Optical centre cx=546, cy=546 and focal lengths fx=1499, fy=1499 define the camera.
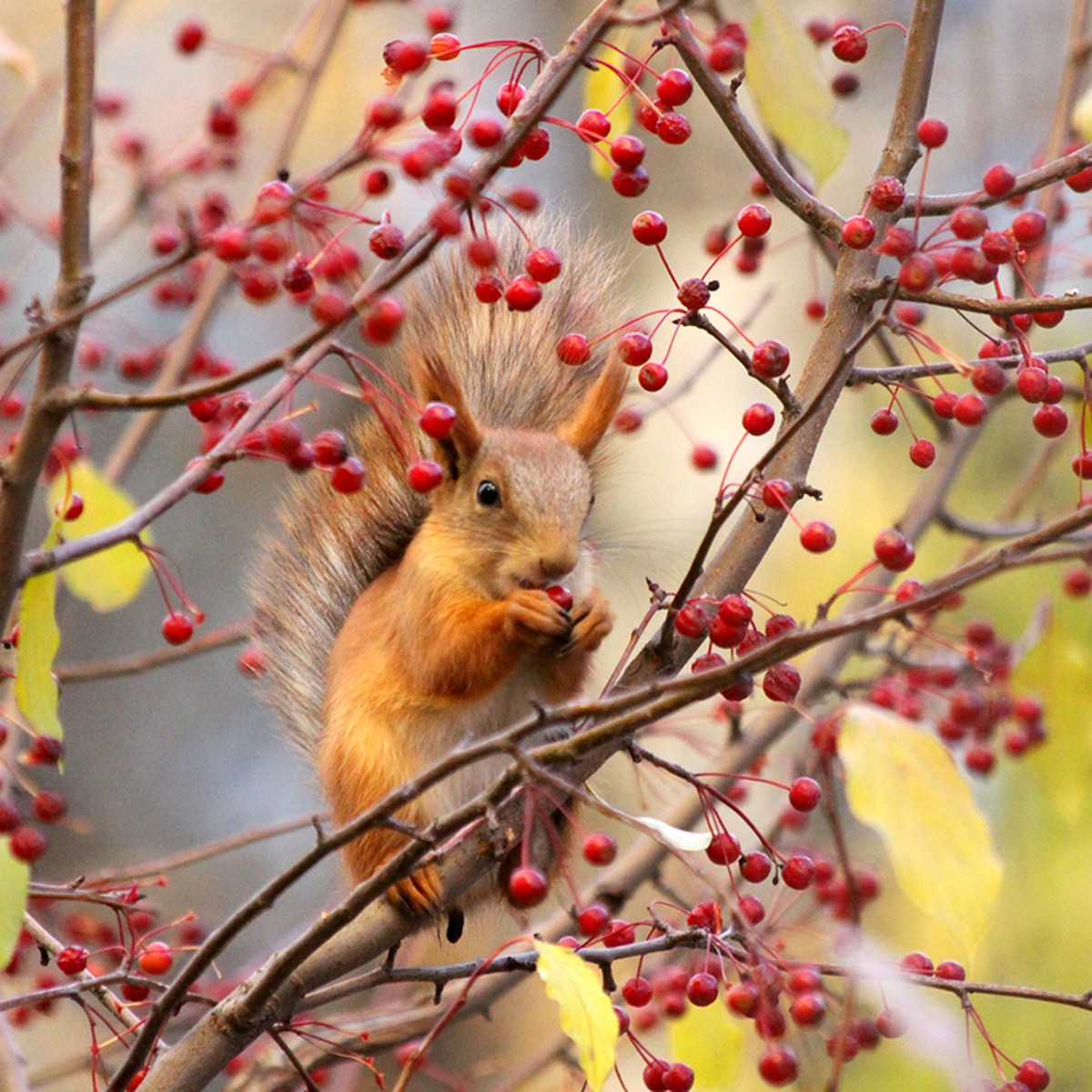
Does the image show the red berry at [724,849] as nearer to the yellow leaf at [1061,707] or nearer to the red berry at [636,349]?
the red berry at [636,349]

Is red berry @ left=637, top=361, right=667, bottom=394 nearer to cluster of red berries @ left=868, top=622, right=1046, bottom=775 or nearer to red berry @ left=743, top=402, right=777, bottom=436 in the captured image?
red berry @ left=743, top=402, right=777, bottom=436

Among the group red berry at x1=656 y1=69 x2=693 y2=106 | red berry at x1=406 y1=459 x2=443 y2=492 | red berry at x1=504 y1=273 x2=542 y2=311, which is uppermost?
red berry at x1=656 y1=69 x2=693 y2=106

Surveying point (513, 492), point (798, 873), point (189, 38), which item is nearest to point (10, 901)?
point (798, 873)

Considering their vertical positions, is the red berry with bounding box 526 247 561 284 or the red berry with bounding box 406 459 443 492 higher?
the red berry with bounding box 526 247 561 284

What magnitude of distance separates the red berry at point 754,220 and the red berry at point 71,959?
37.1 inches

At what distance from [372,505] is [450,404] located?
0.36 meters

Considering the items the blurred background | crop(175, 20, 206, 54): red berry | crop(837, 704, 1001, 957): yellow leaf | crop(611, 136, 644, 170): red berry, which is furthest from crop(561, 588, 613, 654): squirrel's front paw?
the blurred background

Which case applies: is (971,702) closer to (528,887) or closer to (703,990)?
(703,990)

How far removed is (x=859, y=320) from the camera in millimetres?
1453

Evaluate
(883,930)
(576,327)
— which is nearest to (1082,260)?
(576,327)

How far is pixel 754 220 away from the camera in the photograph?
1437 mm

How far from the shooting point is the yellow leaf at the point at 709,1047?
1.62 meters

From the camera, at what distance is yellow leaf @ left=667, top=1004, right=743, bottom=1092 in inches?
63.9

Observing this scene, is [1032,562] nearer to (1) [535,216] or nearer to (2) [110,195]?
(1) [535,216]
